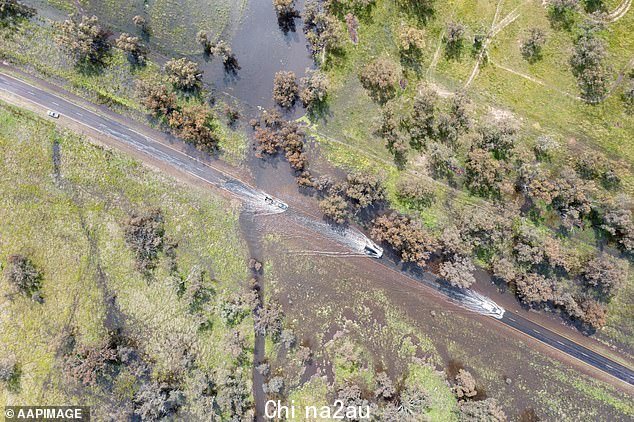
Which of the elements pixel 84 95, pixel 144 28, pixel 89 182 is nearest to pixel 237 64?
pixel 144 28

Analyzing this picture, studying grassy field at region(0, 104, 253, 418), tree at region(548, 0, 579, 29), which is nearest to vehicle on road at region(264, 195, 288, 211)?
grassy field at region(0, 104, 253, 418)

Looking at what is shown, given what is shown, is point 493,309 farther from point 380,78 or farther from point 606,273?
point 380,78

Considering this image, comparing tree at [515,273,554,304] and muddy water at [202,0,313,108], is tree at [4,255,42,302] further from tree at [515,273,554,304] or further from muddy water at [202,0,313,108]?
tree at [515,273,554,304]

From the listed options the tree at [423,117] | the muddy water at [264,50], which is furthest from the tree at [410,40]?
the muddy water at [264,50]

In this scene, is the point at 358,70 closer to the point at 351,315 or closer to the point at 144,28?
the point at 144,28

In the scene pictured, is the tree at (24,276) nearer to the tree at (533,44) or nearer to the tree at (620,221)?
the tree at (533,44)

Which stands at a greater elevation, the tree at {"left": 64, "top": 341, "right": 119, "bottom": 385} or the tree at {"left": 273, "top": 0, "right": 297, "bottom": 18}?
the tree at {"left": 273, "top": 0, "right": 297, "bottom": 18}
